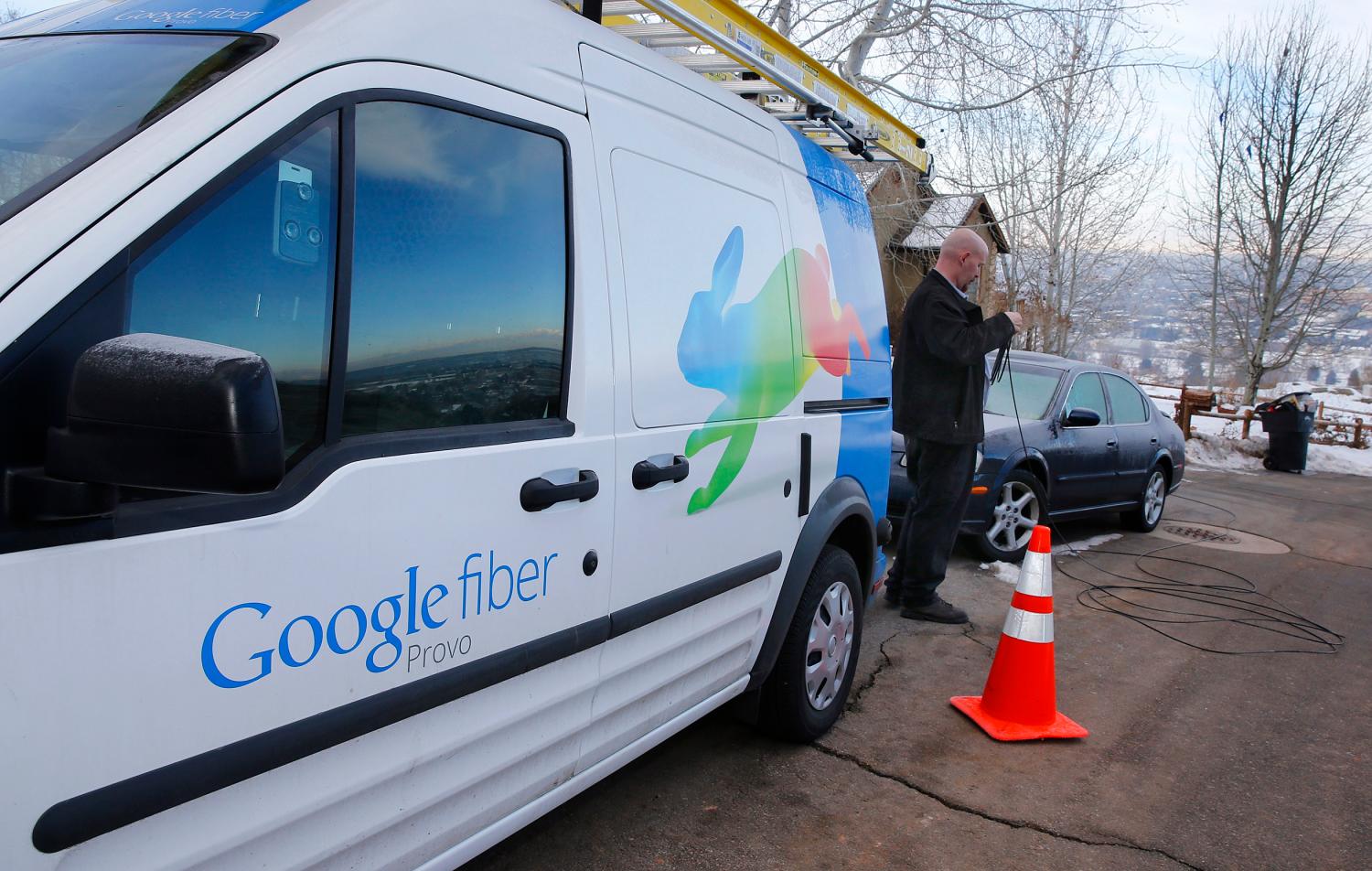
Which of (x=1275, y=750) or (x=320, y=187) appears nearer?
(x=320, y=187)

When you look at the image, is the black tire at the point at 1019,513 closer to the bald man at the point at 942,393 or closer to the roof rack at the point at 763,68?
the bald man at the point at 942,393

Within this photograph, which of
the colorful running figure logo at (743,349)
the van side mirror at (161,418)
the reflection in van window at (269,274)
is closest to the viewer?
the van side mirror at (161,418)

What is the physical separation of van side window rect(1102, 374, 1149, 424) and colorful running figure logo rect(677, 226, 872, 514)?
5974 millimetres

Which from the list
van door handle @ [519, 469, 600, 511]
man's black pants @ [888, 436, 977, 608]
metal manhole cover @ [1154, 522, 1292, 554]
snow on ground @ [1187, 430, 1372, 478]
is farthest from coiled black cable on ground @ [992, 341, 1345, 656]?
snow on ground @ [1187, 430, 1372, 478]

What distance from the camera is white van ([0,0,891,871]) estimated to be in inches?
53.6

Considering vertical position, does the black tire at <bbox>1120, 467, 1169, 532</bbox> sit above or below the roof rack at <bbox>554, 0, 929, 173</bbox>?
below

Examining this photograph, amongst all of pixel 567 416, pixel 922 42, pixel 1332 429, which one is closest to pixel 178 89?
pixel 567 416

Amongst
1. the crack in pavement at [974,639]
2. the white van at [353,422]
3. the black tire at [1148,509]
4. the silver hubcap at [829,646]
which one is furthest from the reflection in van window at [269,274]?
the black tire at [1148,509]

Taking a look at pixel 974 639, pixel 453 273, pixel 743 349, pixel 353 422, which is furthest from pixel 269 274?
pixel 974 639

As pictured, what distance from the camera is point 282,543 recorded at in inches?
64.9

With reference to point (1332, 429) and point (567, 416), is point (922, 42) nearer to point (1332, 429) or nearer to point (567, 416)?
point (567, 416)

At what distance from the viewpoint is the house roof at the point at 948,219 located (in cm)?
1487

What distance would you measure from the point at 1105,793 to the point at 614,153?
293 cm

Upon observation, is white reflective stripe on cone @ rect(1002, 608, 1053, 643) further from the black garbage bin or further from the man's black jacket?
the black garbage bin
